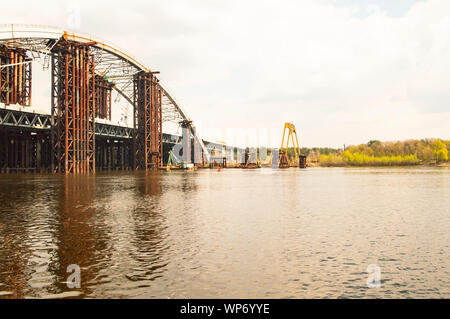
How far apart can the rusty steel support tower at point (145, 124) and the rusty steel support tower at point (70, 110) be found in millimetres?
28558

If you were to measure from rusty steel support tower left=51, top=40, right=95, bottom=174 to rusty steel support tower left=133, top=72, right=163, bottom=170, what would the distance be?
28558mm

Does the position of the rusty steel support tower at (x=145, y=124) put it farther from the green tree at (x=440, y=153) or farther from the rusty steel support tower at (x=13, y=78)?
the green tree at (x=440, y=153)

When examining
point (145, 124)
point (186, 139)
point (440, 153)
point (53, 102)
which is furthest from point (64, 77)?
point (440, 153)

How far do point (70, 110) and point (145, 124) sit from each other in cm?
3249

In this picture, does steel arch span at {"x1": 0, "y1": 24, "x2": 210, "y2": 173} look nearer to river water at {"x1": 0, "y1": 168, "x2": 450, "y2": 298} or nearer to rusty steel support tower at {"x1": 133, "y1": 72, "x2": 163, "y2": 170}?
rusty steel support tower at {"x1": 133, "y1": 72, "x2": 163, "y2": 170}

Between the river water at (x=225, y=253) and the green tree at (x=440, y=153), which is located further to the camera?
the green tree at (x=440, y=153)

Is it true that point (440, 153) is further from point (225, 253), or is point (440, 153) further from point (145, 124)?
point (225, 253)

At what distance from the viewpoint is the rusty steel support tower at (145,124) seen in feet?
397

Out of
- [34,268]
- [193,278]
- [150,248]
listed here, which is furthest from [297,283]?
[34,268]

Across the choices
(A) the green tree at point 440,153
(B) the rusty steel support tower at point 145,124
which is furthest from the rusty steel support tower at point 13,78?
(A) the green tree at point 440,153

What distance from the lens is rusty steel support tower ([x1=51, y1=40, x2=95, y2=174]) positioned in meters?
87.2

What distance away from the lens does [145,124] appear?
12012 cm

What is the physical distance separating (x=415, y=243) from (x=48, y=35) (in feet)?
286
